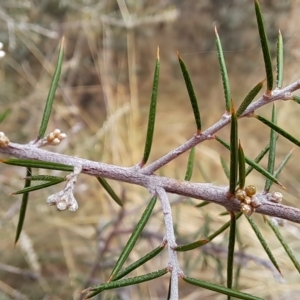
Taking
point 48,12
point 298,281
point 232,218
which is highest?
point 48,12

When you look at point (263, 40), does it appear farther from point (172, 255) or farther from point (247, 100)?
point (172, 255)

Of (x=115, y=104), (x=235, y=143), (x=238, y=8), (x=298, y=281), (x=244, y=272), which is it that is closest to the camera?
(x=235, y=143)

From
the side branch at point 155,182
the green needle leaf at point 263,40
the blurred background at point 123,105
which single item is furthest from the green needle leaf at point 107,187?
the blurred background at point 123,105

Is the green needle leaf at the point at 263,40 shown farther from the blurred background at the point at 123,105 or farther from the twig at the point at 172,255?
the blurred background at the point at 123,105

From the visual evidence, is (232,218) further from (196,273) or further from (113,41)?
(113,41)

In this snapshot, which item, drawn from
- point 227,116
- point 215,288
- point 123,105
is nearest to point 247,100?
point 227,116

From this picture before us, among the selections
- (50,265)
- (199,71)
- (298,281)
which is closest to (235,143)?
(298,281)
